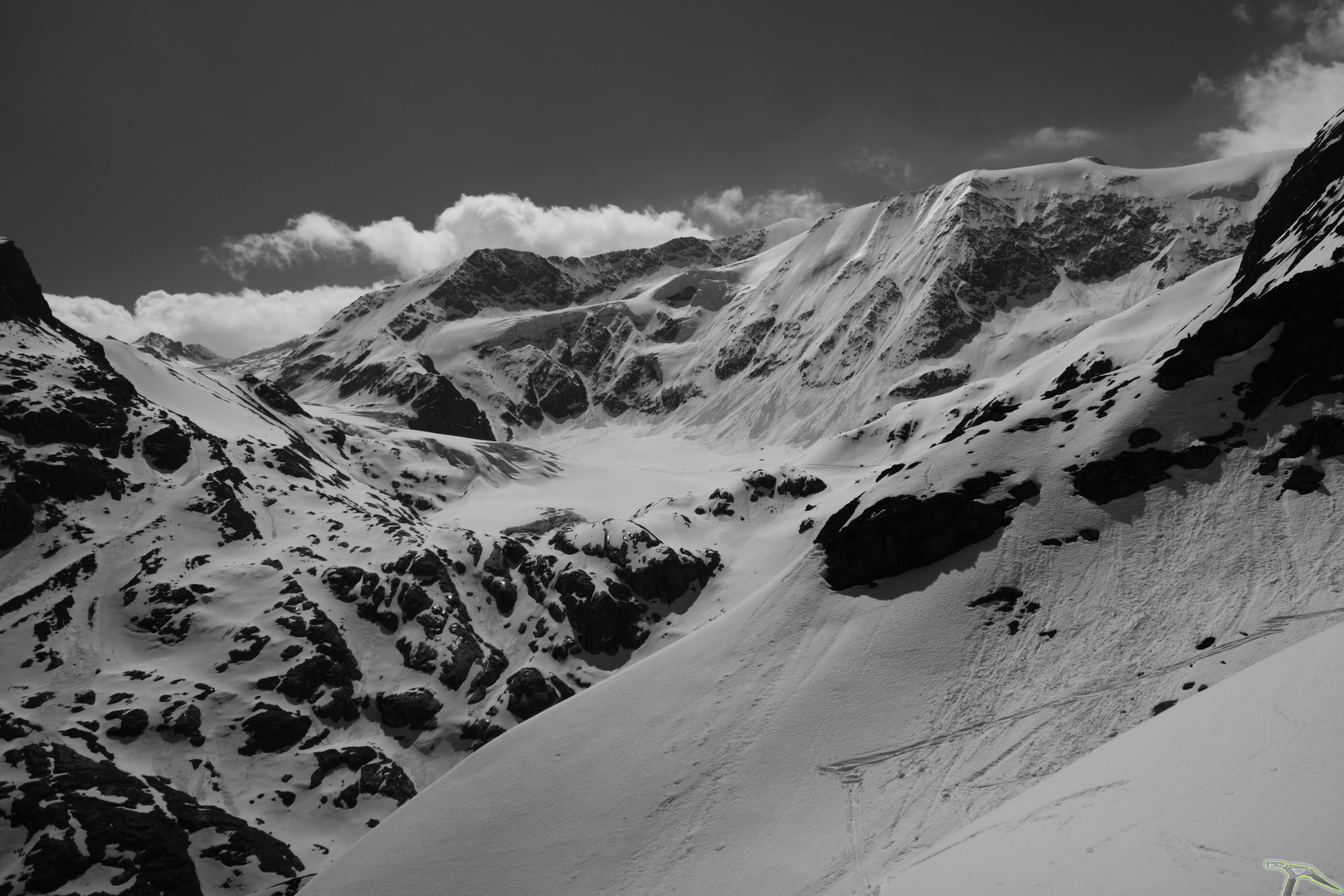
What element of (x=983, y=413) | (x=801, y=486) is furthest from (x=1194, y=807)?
(x=801, y=486)

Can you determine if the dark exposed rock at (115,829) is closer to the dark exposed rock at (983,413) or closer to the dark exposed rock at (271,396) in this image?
the dark exposed rock at (983,413)

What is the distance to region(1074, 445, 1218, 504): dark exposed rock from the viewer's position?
4941 centimetres

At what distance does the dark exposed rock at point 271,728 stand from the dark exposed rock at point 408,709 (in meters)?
7.98

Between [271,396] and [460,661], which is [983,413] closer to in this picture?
[460,661]

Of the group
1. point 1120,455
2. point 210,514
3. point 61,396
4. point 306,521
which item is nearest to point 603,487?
point 306,521

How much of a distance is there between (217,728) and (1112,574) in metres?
81.6

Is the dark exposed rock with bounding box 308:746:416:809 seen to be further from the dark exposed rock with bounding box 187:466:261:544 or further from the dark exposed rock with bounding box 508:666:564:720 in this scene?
the dark exposed rock with bounding box 187:466:261:544

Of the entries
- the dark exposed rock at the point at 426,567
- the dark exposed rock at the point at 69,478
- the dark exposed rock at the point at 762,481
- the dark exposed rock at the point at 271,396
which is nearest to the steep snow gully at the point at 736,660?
the dark exposed rock at the point at 69,478

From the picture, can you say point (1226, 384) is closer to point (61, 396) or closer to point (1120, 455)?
point (1120, 455)
